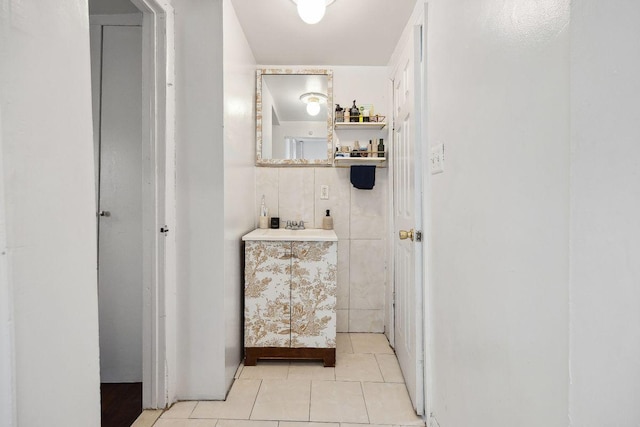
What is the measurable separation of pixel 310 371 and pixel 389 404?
1.84 ft

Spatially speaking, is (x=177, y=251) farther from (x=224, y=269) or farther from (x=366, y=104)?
(x=366, y=104)

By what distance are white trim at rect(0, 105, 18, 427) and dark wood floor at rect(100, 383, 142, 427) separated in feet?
3.65

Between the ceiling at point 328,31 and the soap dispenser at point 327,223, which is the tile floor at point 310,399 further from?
the ceiling at point 328,31

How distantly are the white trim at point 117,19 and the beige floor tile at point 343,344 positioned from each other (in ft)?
8.39

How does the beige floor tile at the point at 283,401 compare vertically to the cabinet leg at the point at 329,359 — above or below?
below

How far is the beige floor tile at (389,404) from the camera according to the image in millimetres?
1674

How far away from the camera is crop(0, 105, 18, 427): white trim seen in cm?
74

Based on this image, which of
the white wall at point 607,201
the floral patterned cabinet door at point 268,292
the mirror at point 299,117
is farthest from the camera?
the mirror at point 299,117

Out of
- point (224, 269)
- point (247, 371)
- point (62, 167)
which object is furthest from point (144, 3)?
point (247, 371)

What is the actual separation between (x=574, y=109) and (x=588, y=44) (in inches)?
4.5

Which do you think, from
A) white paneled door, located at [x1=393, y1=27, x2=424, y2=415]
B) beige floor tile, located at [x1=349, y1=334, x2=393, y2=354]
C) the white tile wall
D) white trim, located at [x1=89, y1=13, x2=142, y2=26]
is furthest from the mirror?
beige floor tile, located at [x1=349, y1=334, x2=393, y2=354]

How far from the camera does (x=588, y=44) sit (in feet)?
1.97

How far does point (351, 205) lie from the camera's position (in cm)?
279

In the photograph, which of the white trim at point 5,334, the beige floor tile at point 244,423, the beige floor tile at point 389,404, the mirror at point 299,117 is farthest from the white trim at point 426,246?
the white trim at point 5,334
